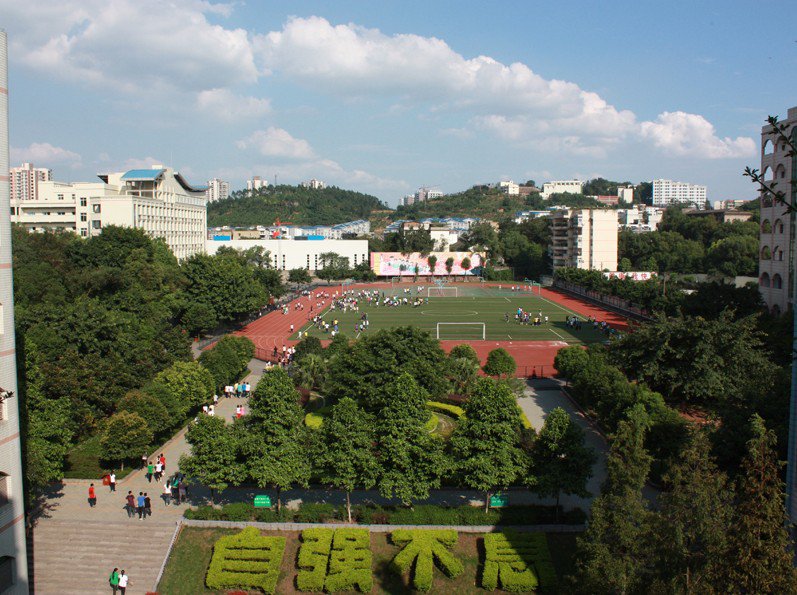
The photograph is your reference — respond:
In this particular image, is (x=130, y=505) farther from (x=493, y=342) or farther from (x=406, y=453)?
(x=493, y=342)

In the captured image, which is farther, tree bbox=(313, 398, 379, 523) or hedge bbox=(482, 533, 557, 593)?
tree bbox=(313, 398, 379, 523)

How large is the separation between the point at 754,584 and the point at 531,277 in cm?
8470

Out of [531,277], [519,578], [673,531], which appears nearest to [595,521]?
[673,531]

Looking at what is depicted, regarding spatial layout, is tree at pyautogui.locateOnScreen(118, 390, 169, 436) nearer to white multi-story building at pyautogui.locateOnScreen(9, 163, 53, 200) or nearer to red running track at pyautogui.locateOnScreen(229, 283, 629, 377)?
red running track at pyautogui.locateOnScreen(229, 283, 629, 377)

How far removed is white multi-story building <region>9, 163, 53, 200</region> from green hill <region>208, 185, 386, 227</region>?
2233 inches

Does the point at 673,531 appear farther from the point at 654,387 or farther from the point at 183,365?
the point at 183,365

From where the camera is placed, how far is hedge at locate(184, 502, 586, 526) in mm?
16812

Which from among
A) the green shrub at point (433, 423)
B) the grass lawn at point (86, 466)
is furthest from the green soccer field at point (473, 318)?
the grass lawn at point (86, 466)

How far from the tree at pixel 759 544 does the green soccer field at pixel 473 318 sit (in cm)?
3374

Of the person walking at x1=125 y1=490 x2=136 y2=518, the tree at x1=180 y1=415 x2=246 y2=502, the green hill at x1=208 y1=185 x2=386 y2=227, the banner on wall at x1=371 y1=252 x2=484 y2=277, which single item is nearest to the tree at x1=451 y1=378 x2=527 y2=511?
the tree at x1=180 y1=415 x2=246 y2=502

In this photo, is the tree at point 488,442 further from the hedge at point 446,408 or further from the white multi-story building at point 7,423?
the white multi-story building at point 7,423

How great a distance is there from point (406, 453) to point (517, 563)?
3.72 m

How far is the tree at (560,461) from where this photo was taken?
16.8m

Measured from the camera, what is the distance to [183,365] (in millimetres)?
25531
